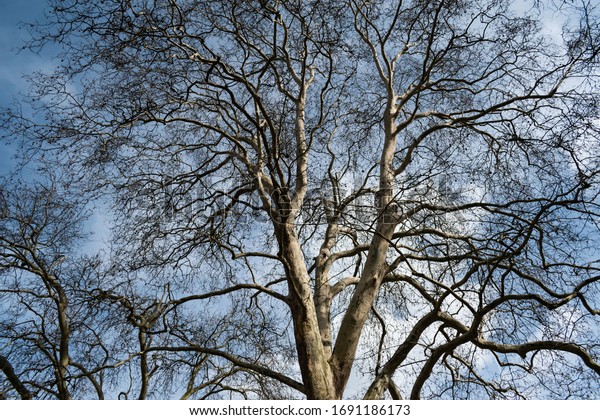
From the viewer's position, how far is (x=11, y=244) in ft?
24.3

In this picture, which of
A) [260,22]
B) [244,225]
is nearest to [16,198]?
[244,225]

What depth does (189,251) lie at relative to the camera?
659 cm

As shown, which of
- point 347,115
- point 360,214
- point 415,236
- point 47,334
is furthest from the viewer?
point 347,115

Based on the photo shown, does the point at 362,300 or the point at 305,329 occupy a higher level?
the point at 362,300

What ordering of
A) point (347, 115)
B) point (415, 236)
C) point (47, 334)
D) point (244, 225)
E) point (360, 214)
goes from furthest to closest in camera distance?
point (347, 115)
point (47, 334)
point (415, 236)
point (244, 225)
point (360, 214)

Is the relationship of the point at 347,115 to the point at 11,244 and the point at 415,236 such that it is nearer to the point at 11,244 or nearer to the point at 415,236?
the point at 415,236

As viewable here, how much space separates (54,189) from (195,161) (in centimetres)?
230

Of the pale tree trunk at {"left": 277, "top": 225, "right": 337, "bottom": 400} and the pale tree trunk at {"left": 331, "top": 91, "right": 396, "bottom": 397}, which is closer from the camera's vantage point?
the pale tree trunk at {"left": 277, "top": 225, "right": 337, "bottom": 400}

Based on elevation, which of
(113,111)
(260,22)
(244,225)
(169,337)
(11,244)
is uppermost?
(260,22)

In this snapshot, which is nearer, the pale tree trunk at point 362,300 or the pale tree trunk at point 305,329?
the pale tree trunk at point 305,329

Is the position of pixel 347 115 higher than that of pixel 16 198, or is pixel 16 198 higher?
pixel 347 115

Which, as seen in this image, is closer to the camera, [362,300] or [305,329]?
[305,329]

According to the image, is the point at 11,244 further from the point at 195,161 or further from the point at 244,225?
the point at 244,225

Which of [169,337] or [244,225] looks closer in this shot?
[244,225]
